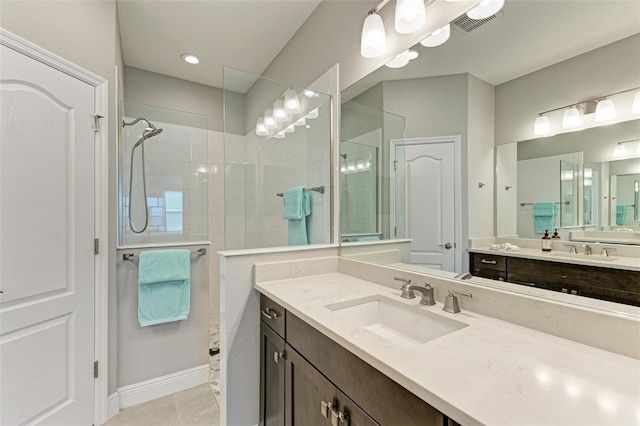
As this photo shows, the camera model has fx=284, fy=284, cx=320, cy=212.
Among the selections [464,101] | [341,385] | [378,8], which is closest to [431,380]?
[341,385]

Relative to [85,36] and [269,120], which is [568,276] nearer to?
[269,120]

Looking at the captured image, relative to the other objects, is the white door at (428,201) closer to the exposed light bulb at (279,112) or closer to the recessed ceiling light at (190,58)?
the exposed light bulb at (279,112)

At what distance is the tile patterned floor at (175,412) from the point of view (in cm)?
176

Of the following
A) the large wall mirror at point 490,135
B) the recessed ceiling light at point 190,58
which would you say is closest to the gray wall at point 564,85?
the large wall mirror at point 490,135

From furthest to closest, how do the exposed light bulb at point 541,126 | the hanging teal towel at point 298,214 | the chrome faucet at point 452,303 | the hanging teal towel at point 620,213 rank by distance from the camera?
1. the hanging teal towel at point 298,214
2. the chrome faucet at point 452,303
3. the exposed light bulb at point 541,126
4. the hanging teal towel at point 620,213

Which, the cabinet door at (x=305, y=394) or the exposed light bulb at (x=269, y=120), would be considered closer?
the cabinet door at (x=305, y=394)

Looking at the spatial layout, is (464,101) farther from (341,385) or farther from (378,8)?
(341,385)

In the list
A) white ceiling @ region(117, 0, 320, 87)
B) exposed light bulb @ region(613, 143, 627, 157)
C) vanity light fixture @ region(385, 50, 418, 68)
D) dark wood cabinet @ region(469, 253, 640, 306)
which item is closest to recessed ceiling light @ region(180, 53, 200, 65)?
white ceiling @ region(117, 0, 320, 87)

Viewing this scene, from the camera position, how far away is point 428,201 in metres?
1.38

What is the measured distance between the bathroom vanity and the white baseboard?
83.5 inches

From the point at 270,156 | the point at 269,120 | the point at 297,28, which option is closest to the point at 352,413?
the point at 270,156

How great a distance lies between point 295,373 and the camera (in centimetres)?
117

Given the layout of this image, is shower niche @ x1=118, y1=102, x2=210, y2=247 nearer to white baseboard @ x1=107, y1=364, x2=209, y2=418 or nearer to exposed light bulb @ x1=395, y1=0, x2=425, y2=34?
white baseboard @ x1=107, y1=364, x2=209, y2=418

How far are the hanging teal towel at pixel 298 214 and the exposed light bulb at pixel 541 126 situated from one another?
1431 millimetres
